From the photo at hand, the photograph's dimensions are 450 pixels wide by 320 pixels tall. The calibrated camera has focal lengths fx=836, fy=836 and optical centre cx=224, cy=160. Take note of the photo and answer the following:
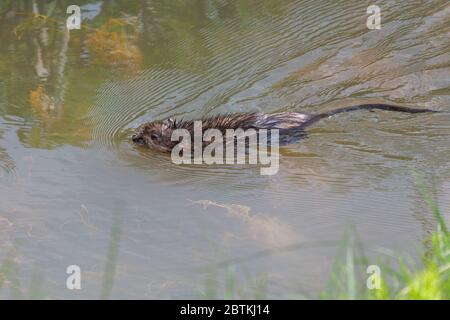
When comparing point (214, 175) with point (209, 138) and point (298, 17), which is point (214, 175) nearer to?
point (209, 138)

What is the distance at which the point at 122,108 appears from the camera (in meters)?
7.50

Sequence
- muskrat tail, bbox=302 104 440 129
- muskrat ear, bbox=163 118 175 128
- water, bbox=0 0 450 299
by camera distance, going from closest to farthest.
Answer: water, bbox=0 0 450 299 → muskrat ear, bbox=163 118 175 128 → muskrat tail, bbox=302 104 440 129

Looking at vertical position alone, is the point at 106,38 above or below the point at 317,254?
above

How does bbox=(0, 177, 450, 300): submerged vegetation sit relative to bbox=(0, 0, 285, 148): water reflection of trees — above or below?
below

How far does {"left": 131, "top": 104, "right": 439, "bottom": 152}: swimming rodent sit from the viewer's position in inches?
268

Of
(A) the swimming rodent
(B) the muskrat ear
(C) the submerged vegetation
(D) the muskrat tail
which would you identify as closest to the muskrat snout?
(A) the swimming rodent

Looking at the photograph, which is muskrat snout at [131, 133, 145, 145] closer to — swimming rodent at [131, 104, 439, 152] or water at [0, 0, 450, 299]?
swimming rodent at [131, 104, 439, 152]

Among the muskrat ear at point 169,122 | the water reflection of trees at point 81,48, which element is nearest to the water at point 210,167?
the water reflection of trees at point 81,48

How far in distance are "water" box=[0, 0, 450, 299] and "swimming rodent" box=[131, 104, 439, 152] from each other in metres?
0.10

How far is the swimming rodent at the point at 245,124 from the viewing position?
6.82m

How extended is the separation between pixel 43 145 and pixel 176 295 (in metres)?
2.59
